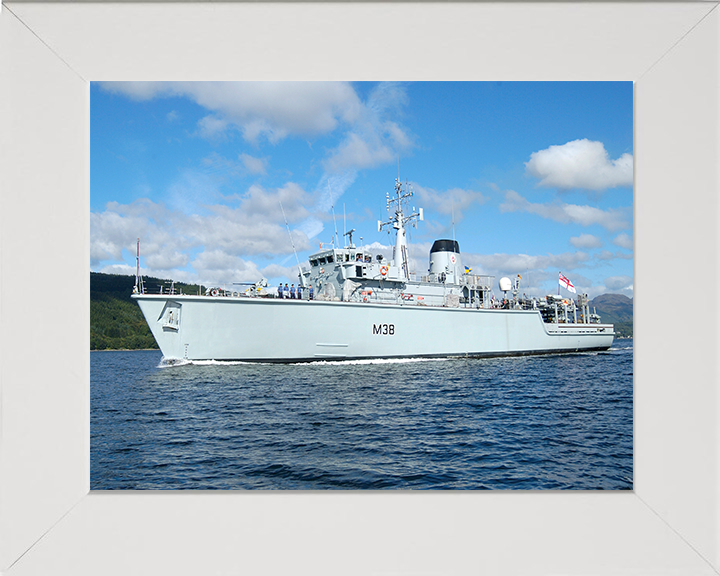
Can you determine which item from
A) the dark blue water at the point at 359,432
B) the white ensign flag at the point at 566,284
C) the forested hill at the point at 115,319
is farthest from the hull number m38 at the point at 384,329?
the forested hill at the point at 115,319

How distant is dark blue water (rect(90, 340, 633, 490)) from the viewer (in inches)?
194

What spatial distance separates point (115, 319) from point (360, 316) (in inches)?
2066

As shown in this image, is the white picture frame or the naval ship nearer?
the white picture frame

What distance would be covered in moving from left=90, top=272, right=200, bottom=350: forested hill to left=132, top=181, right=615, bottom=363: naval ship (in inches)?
1213

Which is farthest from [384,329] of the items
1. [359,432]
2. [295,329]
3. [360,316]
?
[359,432]

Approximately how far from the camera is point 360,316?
15922 mm

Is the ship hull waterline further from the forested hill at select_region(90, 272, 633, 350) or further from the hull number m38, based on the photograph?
the forested hill at select_region(90, 272, 633, 350)

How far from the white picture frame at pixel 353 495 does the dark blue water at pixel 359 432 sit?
1.83 m

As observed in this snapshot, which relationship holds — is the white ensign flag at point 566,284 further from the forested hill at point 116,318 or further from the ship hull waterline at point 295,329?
the forested hill at point 116,318

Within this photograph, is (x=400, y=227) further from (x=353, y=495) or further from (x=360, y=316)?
(x=353, y=495)

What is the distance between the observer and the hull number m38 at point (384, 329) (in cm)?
1623

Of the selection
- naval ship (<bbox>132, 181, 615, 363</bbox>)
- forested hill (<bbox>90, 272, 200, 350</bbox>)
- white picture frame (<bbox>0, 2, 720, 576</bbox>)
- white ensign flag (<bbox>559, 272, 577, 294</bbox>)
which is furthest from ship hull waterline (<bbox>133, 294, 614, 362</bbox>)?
forested hill (<bbox>90, 272, 200, 350</bbox>)

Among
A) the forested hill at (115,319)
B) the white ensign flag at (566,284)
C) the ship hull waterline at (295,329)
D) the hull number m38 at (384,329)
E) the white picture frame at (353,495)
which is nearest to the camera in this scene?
the white picture frame at (353,495)
